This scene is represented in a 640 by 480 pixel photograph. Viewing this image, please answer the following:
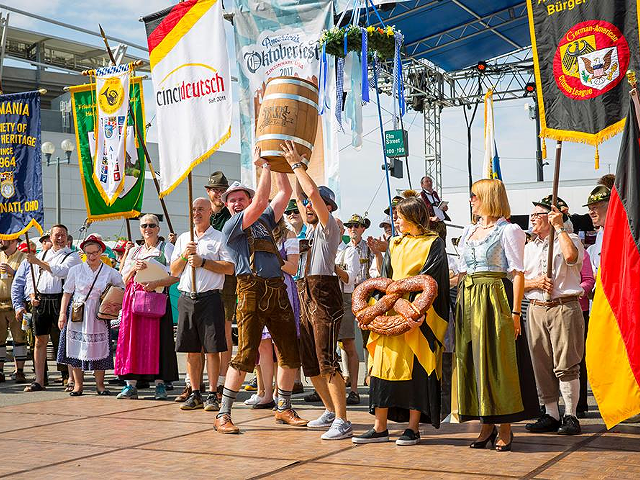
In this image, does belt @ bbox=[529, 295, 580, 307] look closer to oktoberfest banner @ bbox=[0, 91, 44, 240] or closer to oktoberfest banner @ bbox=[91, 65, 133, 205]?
oktoberfest banner @ bbox=[91, 65, 133, 205]

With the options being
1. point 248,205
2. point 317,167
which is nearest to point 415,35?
point 317,167

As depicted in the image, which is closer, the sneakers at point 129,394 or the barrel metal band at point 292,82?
the barrel metal band at point 292,82

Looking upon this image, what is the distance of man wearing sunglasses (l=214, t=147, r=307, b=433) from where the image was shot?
618cm

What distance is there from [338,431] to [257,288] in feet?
4.16

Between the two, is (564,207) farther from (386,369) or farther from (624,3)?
(386,369)

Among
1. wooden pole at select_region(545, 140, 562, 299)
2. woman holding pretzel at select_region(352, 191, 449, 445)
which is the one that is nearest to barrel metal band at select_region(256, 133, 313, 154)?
woman holding pretzel at select_region(352, 191, 449, 445)

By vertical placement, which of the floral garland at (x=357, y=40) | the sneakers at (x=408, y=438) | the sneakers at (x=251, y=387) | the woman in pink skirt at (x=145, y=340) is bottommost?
the sneakers at (x=251, y=387)

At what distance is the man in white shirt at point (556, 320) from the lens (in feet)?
20.7

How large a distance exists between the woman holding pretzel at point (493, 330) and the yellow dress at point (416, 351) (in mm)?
154

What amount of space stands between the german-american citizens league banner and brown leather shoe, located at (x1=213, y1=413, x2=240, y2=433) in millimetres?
4668

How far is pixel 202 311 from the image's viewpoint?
7.59m

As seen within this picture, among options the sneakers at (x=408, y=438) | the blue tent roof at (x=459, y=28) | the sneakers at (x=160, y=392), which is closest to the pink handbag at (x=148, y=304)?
the sneakers at (x=160, y=392)

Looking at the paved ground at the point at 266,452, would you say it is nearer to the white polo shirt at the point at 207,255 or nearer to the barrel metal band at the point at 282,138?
the white polo shirt at the point at 207,255

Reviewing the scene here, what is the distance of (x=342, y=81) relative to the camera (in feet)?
33.2
